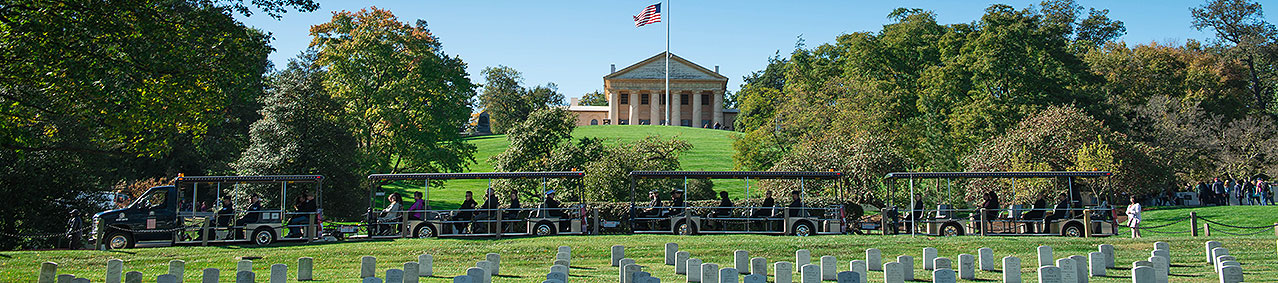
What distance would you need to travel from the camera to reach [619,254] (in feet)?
59.5

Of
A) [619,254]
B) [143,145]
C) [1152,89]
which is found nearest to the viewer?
[619,254]

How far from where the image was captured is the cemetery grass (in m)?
17.6

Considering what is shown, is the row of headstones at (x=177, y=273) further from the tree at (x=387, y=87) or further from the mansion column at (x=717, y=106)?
the mansion column at (x=717, y=106)

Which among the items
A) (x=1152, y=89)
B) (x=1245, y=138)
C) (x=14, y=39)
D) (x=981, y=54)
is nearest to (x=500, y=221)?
(x=14, y=39)

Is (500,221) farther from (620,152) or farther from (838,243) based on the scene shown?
(620,152)

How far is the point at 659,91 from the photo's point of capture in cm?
11119

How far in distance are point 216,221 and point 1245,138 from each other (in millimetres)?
46926

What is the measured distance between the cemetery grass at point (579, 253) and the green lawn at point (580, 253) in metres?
0.02

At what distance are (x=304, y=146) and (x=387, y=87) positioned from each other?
7.49 metres

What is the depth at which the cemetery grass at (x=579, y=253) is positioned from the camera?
57.8ft

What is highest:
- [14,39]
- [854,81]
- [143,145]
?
[854,81]

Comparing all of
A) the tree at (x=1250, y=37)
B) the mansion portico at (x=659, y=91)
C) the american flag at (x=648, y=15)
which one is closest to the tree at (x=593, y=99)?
the mansion portico at (x=659, y=91)

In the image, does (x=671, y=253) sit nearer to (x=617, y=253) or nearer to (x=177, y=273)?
(x=617, y=253)

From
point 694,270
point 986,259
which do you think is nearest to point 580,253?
point 694,270
